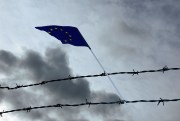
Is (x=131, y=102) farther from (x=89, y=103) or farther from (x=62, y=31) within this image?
(x=62, y=31)

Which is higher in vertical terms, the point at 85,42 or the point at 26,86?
the point at 85,42

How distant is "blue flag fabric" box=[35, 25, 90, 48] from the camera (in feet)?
33.8

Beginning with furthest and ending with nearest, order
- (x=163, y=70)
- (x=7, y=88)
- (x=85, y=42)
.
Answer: (x=85, y=42), (x=7, y=88), (x=163, y=70)

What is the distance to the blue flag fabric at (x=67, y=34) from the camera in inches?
406

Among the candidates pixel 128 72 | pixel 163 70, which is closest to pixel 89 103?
pixel 128 72

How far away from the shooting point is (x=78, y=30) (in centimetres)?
1031

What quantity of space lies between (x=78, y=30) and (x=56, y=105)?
10.4ft

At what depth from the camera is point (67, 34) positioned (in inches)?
409

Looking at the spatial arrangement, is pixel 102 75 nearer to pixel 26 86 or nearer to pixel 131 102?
pixel 131 102

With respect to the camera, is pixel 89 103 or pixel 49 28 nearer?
pixel 89 103

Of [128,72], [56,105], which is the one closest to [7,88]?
[56,105]

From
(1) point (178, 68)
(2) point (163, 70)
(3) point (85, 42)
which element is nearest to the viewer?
(1) point (178, 68)

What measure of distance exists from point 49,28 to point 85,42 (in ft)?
4.78

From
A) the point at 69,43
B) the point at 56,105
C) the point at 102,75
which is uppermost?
the point at 69,43
